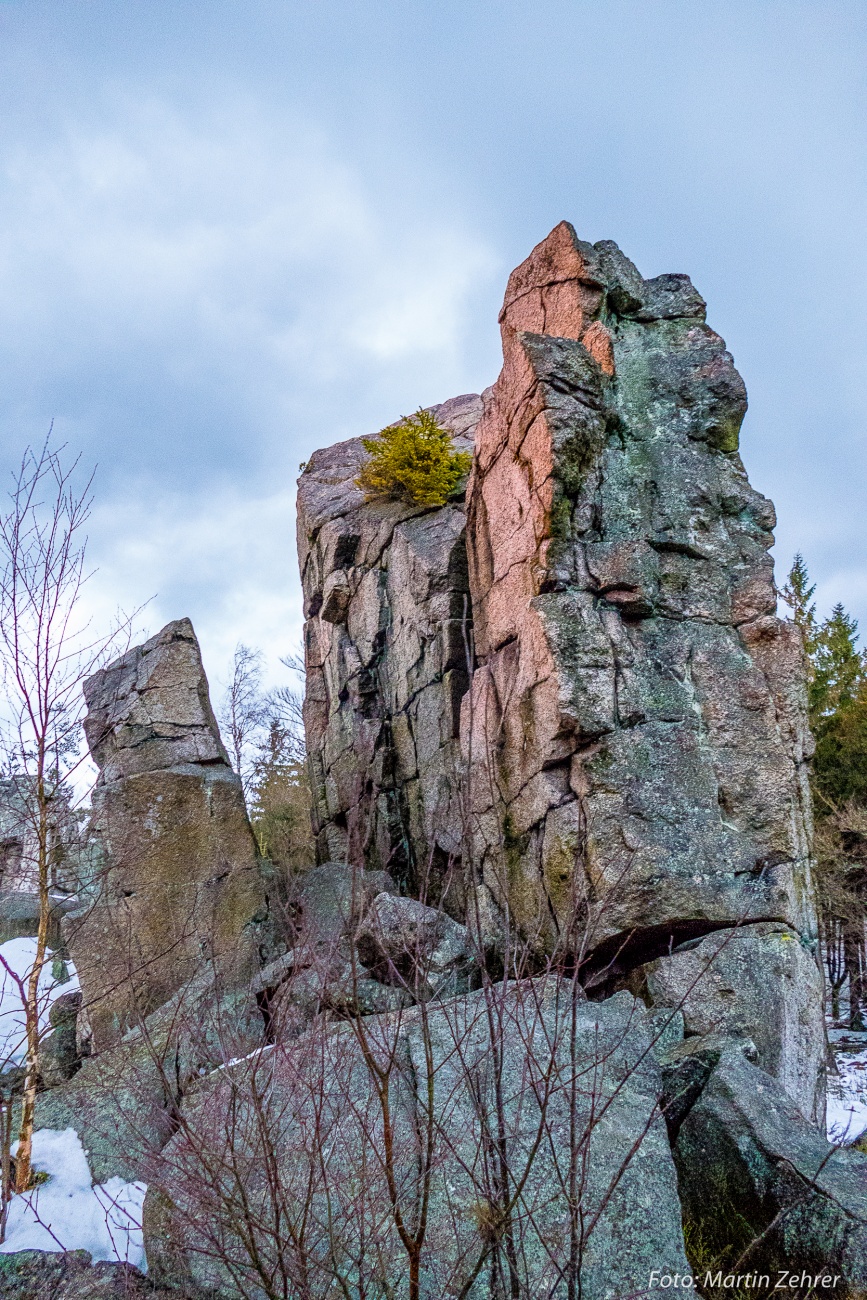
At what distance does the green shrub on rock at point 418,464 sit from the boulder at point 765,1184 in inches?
348

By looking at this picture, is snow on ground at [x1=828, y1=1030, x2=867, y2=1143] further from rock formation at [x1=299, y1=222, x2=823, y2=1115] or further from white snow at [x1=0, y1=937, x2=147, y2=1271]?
white snow at [x1=0, y1=937, x2=147, y2=1271]

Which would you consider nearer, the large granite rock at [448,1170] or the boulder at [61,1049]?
the large granite rock at [448,1170]

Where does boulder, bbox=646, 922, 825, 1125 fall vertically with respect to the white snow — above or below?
above

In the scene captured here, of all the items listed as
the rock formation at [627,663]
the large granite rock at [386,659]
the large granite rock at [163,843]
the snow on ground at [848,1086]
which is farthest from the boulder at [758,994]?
the large granite rock at [163,843]

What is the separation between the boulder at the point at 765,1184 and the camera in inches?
206

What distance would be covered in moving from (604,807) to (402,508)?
22.1 ft

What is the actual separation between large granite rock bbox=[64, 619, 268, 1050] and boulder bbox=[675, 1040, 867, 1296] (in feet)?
18.0

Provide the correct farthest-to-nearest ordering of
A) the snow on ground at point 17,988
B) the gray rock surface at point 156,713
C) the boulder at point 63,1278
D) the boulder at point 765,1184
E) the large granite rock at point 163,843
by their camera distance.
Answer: the gray rock surface at point 156,713 → the snow on ground at point 17,988 → the large granite rock at point 163,843 → the boulder at point 63,1278 → the boulder at point 765,1184

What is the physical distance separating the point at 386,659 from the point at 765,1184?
8.47m

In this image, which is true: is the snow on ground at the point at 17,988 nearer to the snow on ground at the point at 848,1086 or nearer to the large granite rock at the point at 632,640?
the large granite rock at the point at 632,640

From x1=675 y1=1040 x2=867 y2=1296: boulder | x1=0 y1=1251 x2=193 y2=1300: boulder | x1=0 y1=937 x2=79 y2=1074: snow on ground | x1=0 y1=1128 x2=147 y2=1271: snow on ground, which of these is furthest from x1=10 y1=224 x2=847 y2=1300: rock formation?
x1=0 y1=937 x2=79 y2=1074: snow on ground

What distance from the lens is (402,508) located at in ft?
44.3

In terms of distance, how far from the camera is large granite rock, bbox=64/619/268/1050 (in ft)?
33.2

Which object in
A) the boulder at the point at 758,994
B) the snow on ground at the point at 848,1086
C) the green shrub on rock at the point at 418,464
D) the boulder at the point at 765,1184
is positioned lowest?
the snow on ground at the point at 848,1086
